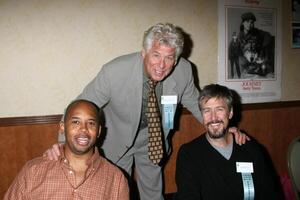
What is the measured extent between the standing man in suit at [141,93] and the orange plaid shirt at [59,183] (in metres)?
0.51

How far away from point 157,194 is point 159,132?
24.9 inches

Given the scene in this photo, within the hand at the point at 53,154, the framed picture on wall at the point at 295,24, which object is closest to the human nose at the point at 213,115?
the hand at the point at 53,154

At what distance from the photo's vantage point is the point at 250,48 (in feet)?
10.2

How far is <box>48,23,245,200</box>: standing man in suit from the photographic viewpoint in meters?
2.00

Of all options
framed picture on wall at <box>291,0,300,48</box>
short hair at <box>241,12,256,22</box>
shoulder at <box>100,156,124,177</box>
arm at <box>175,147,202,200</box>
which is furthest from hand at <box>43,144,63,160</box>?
framed picture on wall at <box>291,0,300,48</box>

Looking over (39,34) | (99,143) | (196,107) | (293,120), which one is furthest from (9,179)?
(293,120)

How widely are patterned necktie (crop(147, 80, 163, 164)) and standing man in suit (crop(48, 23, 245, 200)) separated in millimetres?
42

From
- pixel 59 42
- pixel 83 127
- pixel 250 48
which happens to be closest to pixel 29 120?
pixel 59 42

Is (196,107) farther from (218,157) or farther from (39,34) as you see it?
(39,34)

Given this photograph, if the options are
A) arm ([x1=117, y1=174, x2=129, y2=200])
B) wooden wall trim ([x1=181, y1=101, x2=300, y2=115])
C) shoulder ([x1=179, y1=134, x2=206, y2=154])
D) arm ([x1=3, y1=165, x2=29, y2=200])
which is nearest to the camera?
arm ([x1=3, y1=165, x2=29, y2=200])

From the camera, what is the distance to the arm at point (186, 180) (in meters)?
1.96

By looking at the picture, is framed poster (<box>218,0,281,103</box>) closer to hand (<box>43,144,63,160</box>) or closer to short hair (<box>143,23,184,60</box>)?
short hair (<box>143,23,184,60</box>)

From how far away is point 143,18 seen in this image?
2750 millimetres

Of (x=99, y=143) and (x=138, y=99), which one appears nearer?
(x=138, y=99)
